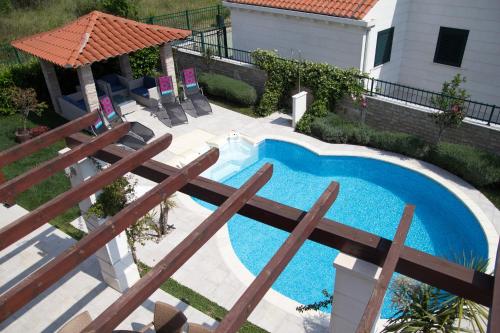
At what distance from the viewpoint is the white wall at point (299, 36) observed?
56.7 ft

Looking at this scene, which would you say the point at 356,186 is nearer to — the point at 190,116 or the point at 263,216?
the point at 190,116

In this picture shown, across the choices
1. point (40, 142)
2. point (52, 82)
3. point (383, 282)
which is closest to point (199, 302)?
point (40, 142)

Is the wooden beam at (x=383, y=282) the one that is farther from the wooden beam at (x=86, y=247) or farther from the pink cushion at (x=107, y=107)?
the pink cushion at (x=107, y=107)

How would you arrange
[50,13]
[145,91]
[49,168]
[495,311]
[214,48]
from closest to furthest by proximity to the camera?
[495,311]
[49,168]
[145,91]
[214,48]
[50,13]

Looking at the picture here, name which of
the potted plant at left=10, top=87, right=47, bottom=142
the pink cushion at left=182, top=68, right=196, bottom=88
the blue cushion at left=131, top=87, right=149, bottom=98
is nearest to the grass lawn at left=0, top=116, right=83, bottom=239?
the potted plant at left=10, top=87, right=47, bottom=142

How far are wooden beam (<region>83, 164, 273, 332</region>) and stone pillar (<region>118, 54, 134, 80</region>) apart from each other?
55.8 ft

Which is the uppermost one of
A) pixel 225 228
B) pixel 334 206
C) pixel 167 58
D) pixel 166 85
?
pixel 167 58

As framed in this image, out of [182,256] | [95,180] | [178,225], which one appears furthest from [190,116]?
[182,256]

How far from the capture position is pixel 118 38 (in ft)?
56.0

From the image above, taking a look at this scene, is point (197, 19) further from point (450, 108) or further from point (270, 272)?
point (270, 272)

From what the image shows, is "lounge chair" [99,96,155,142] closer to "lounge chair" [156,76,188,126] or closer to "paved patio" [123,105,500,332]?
"paved patio" [123,105,500,332]

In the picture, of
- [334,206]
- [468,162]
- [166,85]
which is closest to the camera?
[468,162]

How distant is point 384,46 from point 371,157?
5905 millimetres

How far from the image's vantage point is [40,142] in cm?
590
